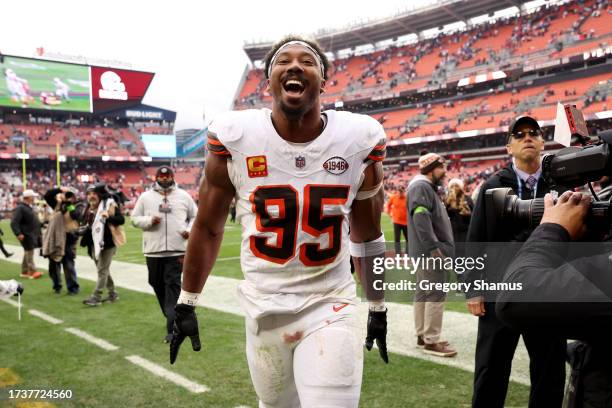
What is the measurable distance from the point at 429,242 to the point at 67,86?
55694 mm

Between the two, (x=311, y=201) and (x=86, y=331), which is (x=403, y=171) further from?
(x=311, y=201)

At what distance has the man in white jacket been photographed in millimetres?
5184

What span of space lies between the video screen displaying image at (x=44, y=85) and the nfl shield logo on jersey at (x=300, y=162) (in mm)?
54857

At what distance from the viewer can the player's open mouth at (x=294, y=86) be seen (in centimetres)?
211

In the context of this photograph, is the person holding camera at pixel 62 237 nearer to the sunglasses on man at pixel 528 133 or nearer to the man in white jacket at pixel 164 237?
the man in white jacket at pixel 164 237

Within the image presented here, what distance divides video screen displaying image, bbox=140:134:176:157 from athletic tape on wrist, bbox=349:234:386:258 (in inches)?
2259

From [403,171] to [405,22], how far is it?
13.8 meters

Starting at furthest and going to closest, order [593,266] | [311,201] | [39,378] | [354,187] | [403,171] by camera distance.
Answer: [403,171]
[39,378]
[354,187]
[311,201]
[593,266]

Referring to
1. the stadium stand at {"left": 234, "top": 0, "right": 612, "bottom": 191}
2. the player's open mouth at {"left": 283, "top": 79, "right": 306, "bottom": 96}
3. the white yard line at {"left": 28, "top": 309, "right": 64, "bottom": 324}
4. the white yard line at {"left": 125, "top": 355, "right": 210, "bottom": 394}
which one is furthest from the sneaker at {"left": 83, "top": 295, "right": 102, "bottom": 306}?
the stadium stand at {"left": 234, "top": 0, "right": 612, "bottom": 191}

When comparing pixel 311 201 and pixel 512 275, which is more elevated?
pixel 311 201

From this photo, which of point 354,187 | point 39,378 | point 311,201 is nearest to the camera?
point 311,201

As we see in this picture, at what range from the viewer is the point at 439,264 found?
4.61 metres

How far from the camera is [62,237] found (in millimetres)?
8016

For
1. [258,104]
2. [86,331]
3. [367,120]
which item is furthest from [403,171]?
[367,120]
